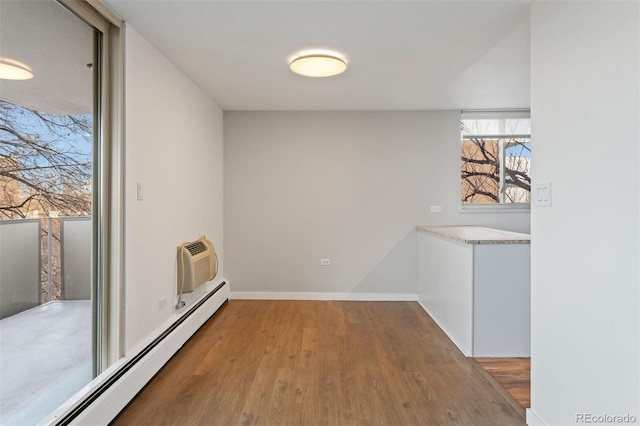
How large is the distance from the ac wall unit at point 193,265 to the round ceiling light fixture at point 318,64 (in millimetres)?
1774

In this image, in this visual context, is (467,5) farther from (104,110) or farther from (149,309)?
(149,309)

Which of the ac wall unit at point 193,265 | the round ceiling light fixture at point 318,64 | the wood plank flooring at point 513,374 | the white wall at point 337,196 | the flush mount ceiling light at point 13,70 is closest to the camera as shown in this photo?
the flush mount ceiling light at point 13,70

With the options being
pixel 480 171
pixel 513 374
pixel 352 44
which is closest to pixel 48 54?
pixel 352 44

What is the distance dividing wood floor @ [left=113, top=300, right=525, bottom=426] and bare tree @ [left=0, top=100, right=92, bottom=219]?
4.03 ft

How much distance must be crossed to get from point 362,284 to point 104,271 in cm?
283

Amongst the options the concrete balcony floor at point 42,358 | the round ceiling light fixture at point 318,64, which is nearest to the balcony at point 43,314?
the concrete balcony floor at point 42,358

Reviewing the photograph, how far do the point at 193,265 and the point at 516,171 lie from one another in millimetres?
3944

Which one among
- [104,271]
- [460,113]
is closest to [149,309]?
[104,271]

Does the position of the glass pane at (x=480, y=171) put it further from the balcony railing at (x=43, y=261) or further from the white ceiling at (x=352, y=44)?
the balcony railing at (x=43, y=261)

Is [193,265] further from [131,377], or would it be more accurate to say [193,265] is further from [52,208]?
[52,208]

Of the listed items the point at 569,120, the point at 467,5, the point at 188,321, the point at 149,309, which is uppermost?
the point at 467,5

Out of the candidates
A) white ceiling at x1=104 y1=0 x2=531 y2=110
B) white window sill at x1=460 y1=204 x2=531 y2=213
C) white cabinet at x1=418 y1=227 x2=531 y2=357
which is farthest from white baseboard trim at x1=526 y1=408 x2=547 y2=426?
white window sill at x1=460 y1=204 x2=531 y2=213

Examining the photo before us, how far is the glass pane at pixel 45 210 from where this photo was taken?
1.36m

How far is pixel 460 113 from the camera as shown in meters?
3.99
